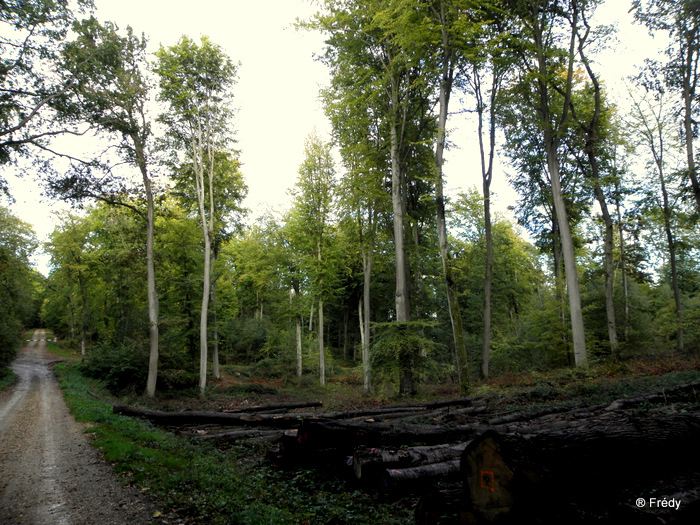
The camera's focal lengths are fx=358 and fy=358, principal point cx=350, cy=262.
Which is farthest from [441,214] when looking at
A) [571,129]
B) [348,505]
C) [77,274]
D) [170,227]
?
[77,274]

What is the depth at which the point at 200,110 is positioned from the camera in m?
20.6

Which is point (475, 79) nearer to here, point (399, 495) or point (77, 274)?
point (399, 495)

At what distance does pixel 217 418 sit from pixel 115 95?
14.9m

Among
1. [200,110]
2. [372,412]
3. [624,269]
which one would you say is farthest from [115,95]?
[624,269]

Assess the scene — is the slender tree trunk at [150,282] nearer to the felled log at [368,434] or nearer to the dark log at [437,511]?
the felled log at [368,434]

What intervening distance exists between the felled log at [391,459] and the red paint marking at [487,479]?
182 cm

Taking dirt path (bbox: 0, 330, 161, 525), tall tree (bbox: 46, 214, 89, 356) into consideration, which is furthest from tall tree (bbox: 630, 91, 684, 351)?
tall tree (bbox: 46, 214, 89, 356)

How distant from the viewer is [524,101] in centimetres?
1903

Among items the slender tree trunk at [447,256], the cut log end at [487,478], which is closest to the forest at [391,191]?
the slender tree trunk at [447,256]

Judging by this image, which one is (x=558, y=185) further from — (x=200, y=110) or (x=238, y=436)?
(x=200, y=110)

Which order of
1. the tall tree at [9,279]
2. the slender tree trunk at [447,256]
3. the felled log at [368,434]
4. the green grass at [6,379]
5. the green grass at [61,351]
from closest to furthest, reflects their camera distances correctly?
the felled log at [368,434]
the slender tree trunk at [447,256]
the green grass at [6,379]
the tall tree at [9,279]
the green grass at [61,351]

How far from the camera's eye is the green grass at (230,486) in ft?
14.3

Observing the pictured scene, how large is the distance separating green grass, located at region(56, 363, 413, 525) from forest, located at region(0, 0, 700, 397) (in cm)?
791

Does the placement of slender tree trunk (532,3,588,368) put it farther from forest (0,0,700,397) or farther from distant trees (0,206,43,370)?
distant trees (0,206,43,370)
